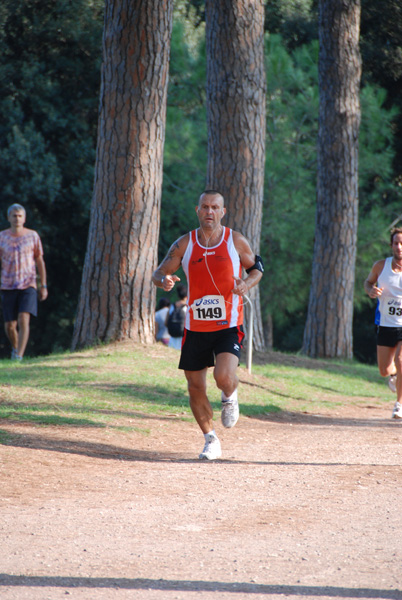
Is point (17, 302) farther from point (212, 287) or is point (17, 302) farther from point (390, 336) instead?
point (212, 287)

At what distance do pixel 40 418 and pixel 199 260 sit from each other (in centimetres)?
240

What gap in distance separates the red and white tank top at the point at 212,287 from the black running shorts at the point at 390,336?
3.49m

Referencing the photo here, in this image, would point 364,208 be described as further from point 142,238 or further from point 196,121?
point 142,238

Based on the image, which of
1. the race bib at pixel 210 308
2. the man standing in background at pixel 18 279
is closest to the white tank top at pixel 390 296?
the race bib at pixel 210 308

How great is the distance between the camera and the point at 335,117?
18406 millimetres

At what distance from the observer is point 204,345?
23.1ft

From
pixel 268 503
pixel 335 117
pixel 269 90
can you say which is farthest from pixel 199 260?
pixel 269 90

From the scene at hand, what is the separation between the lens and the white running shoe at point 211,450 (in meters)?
7.07

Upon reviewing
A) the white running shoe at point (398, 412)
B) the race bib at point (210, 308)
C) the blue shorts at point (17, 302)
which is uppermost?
the race bib at point (210, 308)

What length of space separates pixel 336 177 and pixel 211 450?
40.1 feet

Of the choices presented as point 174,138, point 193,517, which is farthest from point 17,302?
point 174,138

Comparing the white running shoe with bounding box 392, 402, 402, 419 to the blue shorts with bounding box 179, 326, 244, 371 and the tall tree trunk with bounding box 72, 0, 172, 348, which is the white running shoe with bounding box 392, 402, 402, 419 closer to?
the tall tree trunk with bounding box 72, 0, 172, 348

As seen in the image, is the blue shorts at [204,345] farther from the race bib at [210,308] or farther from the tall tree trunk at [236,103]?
the tall tree trunk at [236,103]

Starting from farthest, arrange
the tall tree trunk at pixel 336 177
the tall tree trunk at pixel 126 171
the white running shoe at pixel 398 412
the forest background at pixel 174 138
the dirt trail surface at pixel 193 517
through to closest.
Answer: the forest background at pixel 174 138, the tall tree trunk at pixel 336 177, the tall tree trunk at pixel 126 171, the white running shoe at pixel 398 412, the dirt trail surface at pixel 193 517
